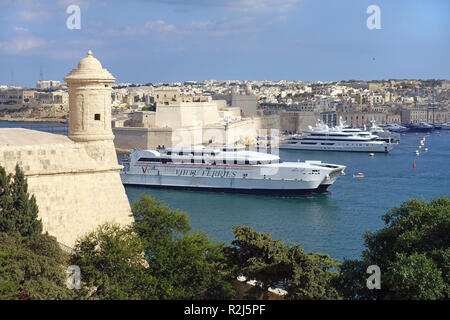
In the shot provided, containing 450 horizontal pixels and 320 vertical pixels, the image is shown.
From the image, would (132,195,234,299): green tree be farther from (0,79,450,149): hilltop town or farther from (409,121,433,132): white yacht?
(409,121,433,132): white yacht

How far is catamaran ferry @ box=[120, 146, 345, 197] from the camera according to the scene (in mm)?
22500

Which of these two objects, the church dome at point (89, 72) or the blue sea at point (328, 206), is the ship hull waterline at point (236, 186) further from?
the church dome at point (89, 72)

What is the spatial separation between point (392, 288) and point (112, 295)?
2.33m

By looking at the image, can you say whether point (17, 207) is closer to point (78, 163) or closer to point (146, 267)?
point (78, 163)

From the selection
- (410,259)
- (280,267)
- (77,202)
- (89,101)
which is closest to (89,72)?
(89,101)

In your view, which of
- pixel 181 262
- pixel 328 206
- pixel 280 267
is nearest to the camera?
pixel 181 262

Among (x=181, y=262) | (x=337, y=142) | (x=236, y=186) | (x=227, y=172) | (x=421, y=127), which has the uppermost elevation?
(x=421, y=127)

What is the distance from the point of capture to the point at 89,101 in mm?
6969

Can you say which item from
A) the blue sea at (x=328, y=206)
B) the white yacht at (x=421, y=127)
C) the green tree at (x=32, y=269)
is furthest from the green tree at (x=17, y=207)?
the white yacht at (x=421, y=127)

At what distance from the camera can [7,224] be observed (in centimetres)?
620

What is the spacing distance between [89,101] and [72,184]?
2.92ft

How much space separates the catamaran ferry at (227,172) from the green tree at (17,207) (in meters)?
16.7
